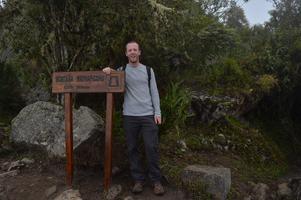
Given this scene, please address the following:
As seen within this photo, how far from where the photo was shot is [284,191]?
8.89m

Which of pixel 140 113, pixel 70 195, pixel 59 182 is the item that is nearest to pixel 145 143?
pixel 140 113

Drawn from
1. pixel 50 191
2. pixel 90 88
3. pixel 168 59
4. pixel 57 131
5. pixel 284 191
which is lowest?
pixel 284 191

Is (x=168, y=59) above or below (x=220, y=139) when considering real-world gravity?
above

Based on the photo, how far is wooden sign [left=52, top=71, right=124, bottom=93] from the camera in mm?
6290

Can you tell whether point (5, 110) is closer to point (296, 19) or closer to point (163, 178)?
point (163, 178)

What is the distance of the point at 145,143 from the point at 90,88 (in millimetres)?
1090

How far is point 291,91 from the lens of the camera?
13172 millimetres

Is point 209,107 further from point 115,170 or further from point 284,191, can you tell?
point 115,170

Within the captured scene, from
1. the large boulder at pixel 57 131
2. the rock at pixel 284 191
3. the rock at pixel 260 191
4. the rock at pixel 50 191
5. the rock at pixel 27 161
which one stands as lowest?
the rock at pixel 284 191

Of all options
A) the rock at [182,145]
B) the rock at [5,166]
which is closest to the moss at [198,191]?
the rock at [182,145]

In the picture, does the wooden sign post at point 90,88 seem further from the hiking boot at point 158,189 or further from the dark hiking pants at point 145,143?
the hiking boot at point 158,189

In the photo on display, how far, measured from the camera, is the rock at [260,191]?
830 centimetres

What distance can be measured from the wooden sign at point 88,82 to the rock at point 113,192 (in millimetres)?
1402

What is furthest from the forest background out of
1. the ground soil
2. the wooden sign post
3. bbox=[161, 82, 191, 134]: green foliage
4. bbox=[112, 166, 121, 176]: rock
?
the ground soil
